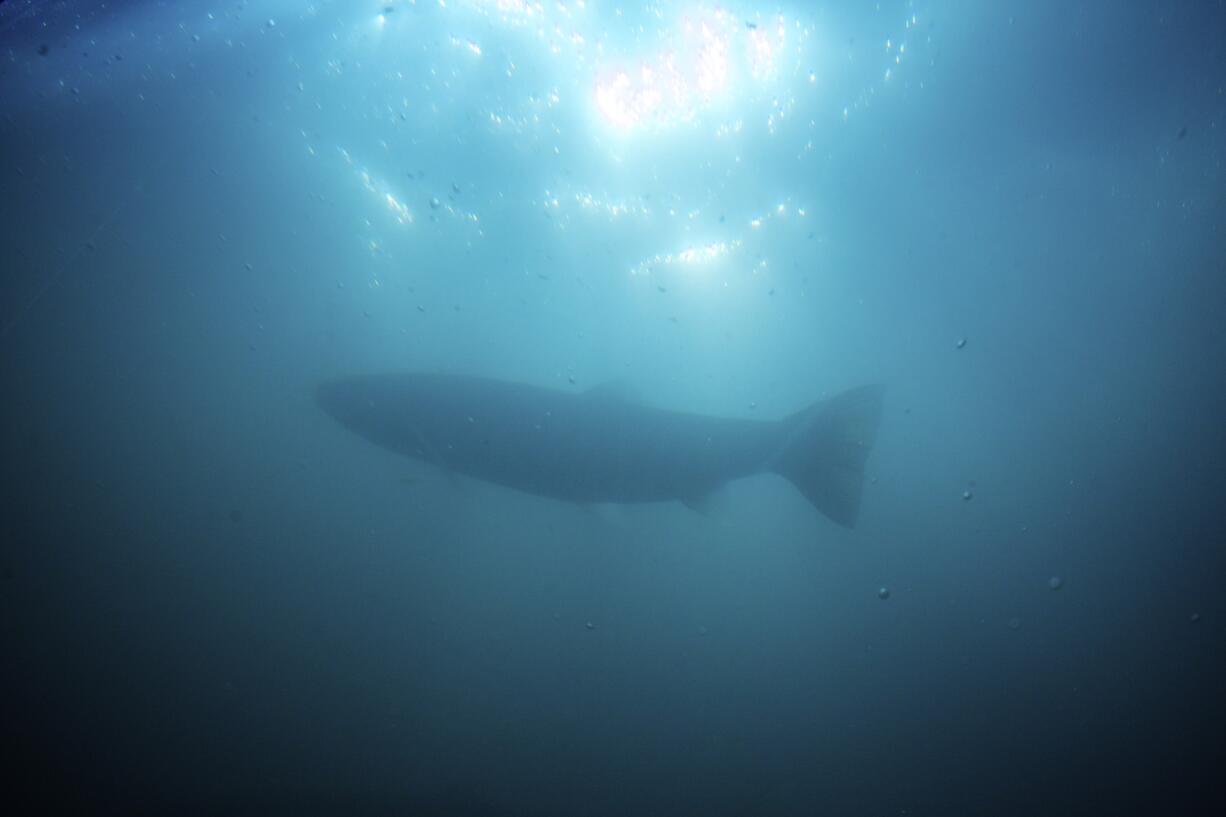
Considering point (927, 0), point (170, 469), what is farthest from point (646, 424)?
point (170, 469)

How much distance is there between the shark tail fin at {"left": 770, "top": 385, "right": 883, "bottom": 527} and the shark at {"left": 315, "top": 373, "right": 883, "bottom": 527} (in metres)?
0.01

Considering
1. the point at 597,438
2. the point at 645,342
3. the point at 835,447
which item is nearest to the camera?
the point at 597,438

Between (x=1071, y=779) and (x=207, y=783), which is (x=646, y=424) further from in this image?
(x=1071, y=779)

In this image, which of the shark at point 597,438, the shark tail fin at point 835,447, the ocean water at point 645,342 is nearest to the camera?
the shark at point 597,438

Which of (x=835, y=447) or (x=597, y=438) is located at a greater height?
(x=835, y=447)

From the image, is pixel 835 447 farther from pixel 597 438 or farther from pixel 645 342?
pixel 645 342

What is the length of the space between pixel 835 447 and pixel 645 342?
931 centimetres

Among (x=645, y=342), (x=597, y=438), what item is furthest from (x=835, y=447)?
(x=645, y=342)

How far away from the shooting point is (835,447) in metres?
6.85

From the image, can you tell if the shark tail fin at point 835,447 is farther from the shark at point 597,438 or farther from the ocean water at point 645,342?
the ocean water at point 645,342

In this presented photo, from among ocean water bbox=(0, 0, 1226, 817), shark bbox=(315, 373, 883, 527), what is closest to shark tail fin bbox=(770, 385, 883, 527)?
shark bbox=(315, 373, 883, 527)

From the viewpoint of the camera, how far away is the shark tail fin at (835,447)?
6.74 meters

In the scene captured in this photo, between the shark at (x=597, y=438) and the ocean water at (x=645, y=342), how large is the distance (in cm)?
26

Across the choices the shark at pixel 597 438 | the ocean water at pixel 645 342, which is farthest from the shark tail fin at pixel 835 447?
the ocean water at pixel 645 342
